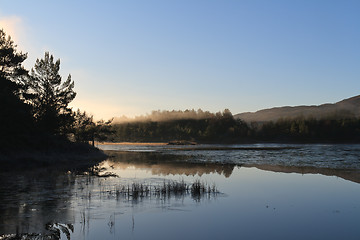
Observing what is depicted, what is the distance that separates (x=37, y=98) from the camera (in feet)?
207

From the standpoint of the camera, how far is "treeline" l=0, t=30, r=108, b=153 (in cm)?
4241

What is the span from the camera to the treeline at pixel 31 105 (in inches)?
1670

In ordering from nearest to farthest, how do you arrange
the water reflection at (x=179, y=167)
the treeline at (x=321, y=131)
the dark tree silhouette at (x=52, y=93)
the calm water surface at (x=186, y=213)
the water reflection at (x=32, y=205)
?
the calm water surface at (x=186, y=213)
the water reflection at (x=32, y=205)
the water reflection at (x=179, y=167)
the dark tree silhouette at (x=52, y=93)
the treeline at (x=321, y=131)

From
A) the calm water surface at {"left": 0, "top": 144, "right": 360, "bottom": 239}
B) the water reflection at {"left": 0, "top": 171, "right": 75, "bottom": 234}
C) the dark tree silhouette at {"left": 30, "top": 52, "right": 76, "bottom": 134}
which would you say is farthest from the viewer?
the dark tree silhouette at {"left": 30, "top": 52, "right": 76, "bottom": 134}

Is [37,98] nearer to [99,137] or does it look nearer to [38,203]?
[99,137]

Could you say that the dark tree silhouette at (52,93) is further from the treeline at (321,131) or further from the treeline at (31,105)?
the treeline at (321,131)

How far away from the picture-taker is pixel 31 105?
5459 cm

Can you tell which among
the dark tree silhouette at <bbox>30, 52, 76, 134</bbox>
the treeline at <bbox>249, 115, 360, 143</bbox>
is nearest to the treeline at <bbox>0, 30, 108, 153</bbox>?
the dark tree silhouette at <bbox>30, 52, 76, 134</bbox>

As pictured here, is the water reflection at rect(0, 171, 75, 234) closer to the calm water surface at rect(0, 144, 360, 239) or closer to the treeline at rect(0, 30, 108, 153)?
the calm water surface at rect(0, 144, 360, 239)

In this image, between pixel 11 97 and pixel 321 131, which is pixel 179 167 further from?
pixel 321 131

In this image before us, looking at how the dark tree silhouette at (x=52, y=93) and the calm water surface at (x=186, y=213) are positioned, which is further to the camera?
the dark tree silhouette at (x=52, y=93)

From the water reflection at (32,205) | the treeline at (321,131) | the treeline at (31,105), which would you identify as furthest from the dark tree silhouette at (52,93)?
the treeline at (321,131)

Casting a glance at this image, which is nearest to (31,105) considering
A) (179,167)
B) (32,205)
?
(179,167)

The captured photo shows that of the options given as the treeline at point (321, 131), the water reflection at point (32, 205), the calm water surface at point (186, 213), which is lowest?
the calm water surface at point (186, 213)
